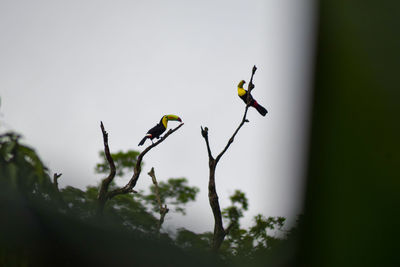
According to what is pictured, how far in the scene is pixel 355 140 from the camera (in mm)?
2008

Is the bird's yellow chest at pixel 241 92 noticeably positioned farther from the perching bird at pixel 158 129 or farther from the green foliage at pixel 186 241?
the green foliage at pixel 186 241

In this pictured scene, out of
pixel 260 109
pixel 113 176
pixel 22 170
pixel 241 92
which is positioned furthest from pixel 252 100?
pixel 22 170

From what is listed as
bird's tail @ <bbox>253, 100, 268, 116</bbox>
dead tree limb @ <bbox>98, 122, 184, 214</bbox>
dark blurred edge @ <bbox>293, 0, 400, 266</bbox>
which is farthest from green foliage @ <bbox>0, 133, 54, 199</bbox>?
bird's tail @ <bbox>253, 100, 268, 116</bbox>

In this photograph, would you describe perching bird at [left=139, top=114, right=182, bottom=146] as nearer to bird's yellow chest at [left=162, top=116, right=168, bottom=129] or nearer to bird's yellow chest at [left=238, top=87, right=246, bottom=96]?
bird's yellow chest at [left=162, top=116, right=168, bottom=129]

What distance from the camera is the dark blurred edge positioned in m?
1.85

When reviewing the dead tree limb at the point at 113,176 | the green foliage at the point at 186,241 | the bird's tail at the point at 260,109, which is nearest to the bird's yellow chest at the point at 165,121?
the dead tree limb at the point at 113,176

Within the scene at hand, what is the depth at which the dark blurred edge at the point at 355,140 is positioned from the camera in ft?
6.07

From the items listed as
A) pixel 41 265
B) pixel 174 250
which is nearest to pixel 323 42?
pixel 174 250

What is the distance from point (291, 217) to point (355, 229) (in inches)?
38.3

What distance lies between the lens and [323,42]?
7.61 ft

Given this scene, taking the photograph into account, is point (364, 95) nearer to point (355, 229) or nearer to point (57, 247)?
point (355, 229)

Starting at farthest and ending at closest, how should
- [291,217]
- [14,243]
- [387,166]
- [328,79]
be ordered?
1. [291,217]
2. [328,79]
3. [387,166]
4. [14,243]

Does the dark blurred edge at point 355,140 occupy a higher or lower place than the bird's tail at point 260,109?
lower

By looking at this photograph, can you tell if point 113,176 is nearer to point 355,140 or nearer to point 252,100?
point 252,100
